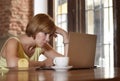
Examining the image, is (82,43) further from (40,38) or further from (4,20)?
(4,20)

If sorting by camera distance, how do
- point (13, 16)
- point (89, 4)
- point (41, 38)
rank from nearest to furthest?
point (41, 38)
point (89, 4)
point (13, 16)

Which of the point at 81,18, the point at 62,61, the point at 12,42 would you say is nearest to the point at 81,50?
the point at 62,61

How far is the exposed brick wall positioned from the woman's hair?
2202 millimetres

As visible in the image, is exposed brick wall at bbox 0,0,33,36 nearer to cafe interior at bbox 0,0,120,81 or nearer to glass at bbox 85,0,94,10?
cafe interior at bbox 0,0,120,81

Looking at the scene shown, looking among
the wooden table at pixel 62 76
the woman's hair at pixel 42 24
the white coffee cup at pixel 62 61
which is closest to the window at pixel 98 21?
the woman's hair at pixel 42 24

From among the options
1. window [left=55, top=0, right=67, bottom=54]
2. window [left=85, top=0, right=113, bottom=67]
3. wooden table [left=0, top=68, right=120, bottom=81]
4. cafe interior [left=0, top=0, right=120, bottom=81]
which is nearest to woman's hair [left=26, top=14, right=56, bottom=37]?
wooden table [left=0, top=68, right=120, bottom=81]

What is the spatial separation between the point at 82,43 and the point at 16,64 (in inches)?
16.9

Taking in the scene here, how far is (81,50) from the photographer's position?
1.70 metres

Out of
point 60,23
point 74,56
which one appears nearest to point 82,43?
point 74,56

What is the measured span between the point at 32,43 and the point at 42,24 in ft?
1.04

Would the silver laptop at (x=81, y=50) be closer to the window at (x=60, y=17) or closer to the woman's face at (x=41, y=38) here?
the woman's face at (x=41, y=38)

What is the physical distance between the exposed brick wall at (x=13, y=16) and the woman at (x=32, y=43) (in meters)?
1.93

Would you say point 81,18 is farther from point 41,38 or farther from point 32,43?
point 41,38

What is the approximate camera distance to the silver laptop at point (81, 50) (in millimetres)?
1655
